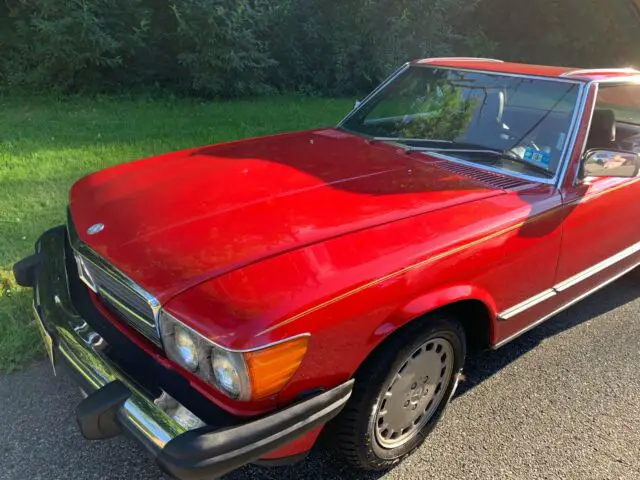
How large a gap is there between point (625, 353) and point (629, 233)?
0.73 m

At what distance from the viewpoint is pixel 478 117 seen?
10.5 ft

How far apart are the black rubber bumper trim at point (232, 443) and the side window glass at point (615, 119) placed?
244cm

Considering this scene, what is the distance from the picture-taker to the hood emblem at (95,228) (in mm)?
2316

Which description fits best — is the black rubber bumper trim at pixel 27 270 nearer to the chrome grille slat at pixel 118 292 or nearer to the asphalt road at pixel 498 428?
the chrome grille slat at pixel 118 292

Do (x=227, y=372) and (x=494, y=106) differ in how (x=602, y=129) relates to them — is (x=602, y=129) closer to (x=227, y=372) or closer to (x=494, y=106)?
(x=494, y=106)

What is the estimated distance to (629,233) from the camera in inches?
129

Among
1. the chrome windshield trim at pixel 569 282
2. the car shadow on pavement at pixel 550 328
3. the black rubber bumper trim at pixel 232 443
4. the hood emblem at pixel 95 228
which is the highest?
the hood emblem at pixel 95 228

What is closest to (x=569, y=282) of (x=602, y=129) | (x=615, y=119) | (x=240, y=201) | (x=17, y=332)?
(x=602, y=129)

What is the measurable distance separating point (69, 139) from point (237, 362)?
5850 millimetres

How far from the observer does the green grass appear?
135 inches

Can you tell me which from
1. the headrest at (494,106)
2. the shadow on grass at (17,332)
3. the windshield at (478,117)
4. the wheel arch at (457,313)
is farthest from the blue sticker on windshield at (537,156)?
the shadow on grass at (17,332)

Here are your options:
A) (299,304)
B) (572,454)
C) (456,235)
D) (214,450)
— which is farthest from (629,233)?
(214,450)

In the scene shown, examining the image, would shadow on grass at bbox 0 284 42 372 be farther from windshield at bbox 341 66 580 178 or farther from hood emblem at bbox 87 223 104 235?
windshield at bbox 341 66 580 178

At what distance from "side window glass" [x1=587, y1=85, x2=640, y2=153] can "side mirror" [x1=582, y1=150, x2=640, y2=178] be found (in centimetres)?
44
